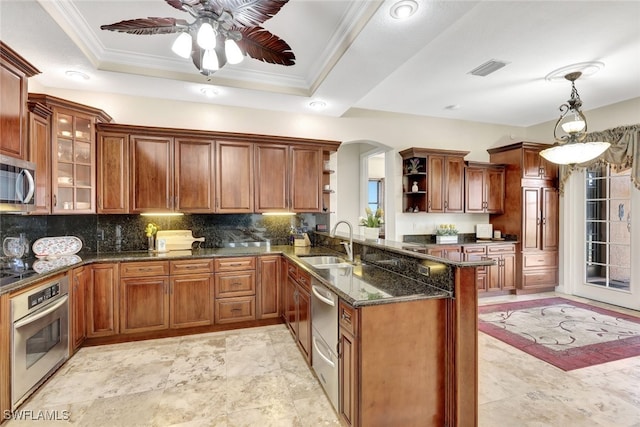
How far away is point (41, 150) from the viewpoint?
294cm

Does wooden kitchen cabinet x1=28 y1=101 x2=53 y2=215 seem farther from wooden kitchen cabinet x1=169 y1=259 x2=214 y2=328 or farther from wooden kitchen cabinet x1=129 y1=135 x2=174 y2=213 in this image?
wooden kitchen cabinet x1=169 y1=259 x2=214 y2=328

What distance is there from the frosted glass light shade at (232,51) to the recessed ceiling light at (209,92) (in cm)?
171

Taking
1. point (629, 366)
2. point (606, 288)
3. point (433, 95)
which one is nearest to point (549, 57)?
point (433, 95)

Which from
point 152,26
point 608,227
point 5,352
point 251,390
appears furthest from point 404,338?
point 608,227

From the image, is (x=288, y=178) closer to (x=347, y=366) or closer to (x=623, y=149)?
A: (x=347, y=366)

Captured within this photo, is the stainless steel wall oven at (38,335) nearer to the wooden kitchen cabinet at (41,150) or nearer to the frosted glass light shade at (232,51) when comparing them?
the wooden kitchen cabinet at (41,150)

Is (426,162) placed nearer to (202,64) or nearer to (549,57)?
(549,57)

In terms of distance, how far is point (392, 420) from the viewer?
182 cm

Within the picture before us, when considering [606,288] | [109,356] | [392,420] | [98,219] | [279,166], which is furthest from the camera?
[606,288]

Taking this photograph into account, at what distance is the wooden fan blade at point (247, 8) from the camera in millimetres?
1740

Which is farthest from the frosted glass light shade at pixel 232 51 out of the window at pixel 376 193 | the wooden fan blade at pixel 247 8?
the window at pixel 376 193

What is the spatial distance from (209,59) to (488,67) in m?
3.01

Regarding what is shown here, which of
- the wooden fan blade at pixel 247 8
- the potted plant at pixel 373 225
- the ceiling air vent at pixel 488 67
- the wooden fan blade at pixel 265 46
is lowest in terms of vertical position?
the potted plant at pixel 373 225

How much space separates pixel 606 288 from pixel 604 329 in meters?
1.51
